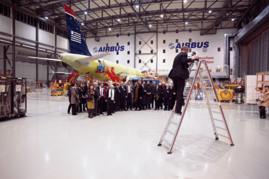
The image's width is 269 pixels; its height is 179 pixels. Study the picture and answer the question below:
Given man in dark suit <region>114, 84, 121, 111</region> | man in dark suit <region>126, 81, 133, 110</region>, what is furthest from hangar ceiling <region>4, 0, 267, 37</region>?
man in dark suit <region>114, 84, 121, 111</region>

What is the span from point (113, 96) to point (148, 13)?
699 inches

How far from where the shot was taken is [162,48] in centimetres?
2842

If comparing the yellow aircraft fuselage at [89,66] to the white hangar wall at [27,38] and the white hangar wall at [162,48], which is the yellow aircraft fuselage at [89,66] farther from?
the white hangar wall at [27,38]

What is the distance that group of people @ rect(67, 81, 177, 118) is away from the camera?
7234mm

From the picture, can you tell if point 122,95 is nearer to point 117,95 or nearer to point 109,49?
point 117,95

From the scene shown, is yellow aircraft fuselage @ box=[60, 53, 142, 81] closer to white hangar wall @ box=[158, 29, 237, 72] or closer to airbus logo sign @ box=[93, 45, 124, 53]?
white hangar wall @ box=[158, 29, 237, 72]

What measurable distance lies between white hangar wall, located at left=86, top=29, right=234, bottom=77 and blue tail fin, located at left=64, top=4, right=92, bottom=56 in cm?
1761

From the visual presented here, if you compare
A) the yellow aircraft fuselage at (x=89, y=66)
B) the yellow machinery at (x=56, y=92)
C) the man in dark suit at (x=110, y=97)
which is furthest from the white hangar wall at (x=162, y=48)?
the man in dark suit at (x=110, y=97)

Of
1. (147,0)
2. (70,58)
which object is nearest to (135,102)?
(70,58)

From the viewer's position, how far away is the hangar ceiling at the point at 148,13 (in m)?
19.9

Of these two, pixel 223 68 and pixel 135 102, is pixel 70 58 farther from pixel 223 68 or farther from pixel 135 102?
pixel 223 68

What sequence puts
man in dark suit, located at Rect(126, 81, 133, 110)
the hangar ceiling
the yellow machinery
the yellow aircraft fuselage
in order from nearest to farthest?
man in dark suit, located at Rect(126, 81, 133, 110) → the yellow aircraft fuselage → the yellow machinery → the hangar ceiling

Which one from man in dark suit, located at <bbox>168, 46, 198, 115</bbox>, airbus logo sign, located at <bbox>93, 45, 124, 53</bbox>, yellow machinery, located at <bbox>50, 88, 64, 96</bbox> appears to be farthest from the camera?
airbus logo sign, located at <bbox>93, 45, 124, 53</bbox>

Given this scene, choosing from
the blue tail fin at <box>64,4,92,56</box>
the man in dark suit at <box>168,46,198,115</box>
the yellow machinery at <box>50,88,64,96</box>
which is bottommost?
the yellow machinery at <box>50,88,64,96</box>
